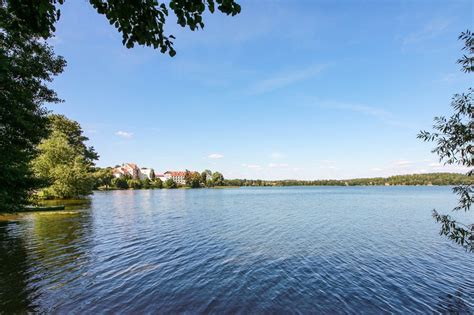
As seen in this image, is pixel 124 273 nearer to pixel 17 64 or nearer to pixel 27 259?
pixel 27 259

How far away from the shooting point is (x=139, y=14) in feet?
17.1

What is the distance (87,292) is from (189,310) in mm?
5166

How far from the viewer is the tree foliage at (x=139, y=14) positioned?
4.98 metres

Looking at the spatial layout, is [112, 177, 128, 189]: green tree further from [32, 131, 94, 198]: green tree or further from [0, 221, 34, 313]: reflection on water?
[0, 221, 34, 313]: reflection on water

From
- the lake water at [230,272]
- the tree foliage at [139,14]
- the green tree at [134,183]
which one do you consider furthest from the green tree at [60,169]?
the green tree at [134,183]

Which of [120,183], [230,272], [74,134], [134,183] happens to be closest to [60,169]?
[74,134]

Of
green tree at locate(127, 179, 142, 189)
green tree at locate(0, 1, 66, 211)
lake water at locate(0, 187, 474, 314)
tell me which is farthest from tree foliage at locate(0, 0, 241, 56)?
green tree at locate(127, 179, 142, 189)

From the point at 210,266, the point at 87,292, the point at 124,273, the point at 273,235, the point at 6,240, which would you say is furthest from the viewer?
the point at 273,235

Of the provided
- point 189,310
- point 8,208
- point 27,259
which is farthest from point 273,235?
point 8,208

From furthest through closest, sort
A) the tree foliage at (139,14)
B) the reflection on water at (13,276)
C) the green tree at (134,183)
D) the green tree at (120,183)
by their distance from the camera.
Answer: the green tree at (134,183), the green tree at (120,183), the reflection on water at (13,276), the tree foliage at (139,14)

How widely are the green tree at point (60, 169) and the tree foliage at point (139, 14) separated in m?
61.5

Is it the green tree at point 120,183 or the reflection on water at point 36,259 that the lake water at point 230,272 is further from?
the green tree at point 120,183

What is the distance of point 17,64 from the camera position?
18.4 metres

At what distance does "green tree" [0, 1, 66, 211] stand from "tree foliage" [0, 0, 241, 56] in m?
14.5
